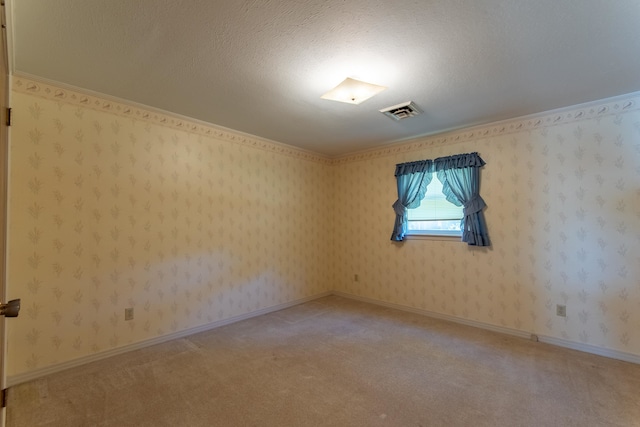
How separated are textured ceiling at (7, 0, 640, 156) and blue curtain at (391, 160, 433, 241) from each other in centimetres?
104

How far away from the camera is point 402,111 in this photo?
3059mm

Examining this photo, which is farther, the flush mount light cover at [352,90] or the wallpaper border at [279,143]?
the wallpaper border at [279,143]

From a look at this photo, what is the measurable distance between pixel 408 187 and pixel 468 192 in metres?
0.82

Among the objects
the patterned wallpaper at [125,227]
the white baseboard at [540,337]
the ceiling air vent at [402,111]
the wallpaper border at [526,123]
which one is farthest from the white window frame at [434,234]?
the patterned wallpaper at [125,227]

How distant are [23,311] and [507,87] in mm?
4594

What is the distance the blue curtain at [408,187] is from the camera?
400cm

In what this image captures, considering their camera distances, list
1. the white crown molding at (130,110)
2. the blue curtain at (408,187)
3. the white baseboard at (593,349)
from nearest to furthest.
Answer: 1. the white crown molding at (130,110)
2. the white baseboard at (593,349)
3. the blue curtain at (408,187)

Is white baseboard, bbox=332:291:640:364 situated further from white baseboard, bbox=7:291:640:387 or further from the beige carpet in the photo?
the beige carpet

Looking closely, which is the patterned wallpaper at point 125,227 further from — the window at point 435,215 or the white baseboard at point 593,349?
the white baseboard at point 593,349

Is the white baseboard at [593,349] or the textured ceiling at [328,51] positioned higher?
the textured ceiling at [328,51]

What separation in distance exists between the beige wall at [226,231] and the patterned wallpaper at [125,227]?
0.5 inches

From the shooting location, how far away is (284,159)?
14.6 feet

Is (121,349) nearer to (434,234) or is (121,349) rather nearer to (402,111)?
(402,111)

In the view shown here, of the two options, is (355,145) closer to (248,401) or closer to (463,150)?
(463,150)
